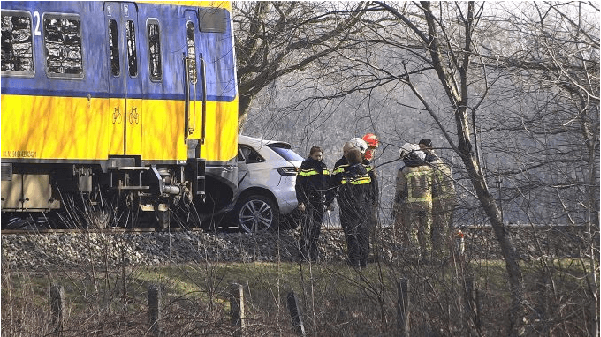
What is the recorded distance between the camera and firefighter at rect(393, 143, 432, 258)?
8.98 metres

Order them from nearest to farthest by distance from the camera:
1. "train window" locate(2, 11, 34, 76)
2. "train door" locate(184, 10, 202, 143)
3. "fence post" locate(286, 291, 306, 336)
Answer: "fence post" locate(286, 291, 306, 336), "train window" locate(2, 11, 34, 76), "train door" locate(184, 10, 202, 143)

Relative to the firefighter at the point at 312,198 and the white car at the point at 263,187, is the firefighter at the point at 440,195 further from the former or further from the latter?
the white car at the point at 263,187

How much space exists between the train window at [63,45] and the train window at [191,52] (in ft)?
5.02

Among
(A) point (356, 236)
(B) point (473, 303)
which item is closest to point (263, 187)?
(A) point (356, 236)

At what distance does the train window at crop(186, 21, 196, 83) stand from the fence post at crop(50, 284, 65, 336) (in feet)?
19.9

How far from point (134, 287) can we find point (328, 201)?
6.89 ft

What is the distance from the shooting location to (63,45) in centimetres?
1425

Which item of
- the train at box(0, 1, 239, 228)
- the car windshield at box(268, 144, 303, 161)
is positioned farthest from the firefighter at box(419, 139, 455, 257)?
the car windshield at box(268, 144, 303, 161)

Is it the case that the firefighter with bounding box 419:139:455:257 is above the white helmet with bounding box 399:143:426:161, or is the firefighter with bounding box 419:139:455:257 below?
below

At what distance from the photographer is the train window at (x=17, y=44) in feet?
45.2

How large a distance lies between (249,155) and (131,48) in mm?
3171

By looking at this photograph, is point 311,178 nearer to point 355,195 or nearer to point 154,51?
point 355,195

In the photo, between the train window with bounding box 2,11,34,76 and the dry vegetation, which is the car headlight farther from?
the dry vegetation

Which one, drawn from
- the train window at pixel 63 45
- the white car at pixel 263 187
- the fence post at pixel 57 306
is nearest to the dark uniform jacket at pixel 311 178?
the white car at pixel 263 187
